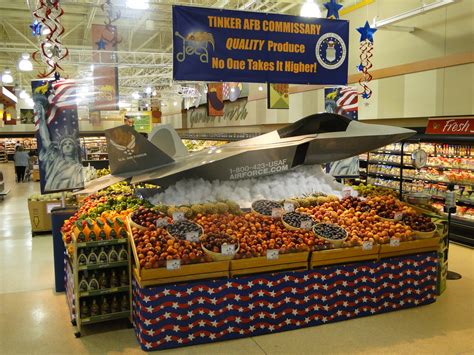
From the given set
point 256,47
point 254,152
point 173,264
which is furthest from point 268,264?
point 256,47

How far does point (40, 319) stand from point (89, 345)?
3.19 feet

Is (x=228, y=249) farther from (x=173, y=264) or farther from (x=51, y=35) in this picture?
(x=51, y=35)

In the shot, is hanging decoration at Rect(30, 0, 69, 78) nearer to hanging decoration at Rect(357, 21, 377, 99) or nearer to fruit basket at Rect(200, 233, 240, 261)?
fruit basket at Rect(200, 233, 240, 261)

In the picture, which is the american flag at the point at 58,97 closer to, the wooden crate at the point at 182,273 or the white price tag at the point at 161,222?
the white price tag at the point at 161,222

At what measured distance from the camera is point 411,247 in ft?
17.2

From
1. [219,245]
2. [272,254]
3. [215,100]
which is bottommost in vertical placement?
[272,254]

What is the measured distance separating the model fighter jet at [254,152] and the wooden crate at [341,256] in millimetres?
1971

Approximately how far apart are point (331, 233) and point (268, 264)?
0.91 m

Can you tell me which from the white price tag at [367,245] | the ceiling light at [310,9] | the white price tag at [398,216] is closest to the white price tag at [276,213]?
the white price tag at [367,245]

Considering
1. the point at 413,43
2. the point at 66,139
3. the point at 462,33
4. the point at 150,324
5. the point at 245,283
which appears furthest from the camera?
the point at 413,43

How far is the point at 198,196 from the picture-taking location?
6.06 meters

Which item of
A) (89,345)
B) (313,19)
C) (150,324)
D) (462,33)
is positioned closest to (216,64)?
(313,19)

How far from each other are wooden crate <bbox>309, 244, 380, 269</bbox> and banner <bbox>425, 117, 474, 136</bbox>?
4.85m

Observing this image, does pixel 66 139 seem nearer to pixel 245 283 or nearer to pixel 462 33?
pixel 245 283
